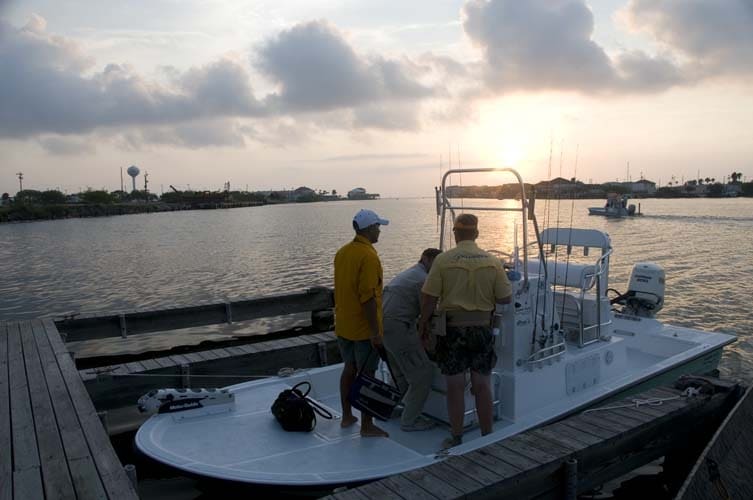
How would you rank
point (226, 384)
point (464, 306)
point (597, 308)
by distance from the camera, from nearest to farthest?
1. point (464, 306)
2. point (597, 308)
3. point (226, 384)

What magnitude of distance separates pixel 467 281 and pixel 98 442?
9.80ft

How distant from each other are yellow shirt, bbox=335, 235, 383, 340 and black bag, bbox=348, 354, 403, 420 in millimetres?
367

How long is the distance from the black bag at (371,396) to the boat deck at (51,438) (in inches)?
72.2

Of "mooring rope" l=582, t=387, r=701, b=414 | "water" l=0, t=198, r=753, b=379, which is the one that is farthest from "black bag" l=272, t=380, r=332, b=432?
"water" l=0, t=198, r=753, b=379

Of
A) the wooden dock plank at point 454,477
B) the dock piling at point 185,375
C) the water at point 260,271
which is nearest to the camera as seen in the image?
the wooden dock plank at point 454,477

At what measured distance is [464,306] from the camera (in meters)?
4.41

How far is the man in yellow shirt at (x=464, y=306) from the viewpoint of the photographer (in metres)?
4.43

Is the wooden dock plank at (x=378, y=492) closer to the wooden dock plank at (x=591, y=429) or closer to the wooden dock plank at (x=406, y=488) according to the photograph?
the wooden dock plank at (x=406, y=488)

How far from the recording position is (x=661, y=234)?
35188 millimetres

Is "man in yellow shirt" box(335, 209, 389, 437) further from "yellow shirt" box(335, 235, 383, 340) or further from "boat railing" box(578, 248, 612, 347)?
"boat railing" box(578, 248, 612, 347)

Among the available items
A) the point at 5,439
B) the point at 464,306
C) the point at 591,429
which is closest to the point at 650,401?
the point at 591,429

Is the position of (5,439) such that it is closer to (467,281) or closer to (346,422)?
(346,422)

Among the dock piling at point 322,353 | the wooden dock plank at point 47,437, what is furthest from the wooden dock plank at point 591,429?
the dock piling at point 322,353

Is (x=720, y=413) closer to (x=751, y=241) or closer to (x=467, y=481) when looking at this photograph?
(x=467, y=481)
